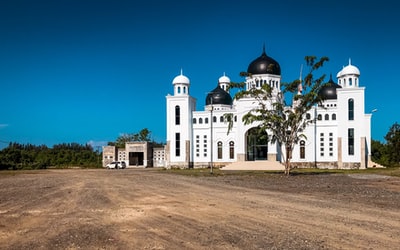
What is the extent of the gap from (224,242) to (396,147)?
5571cm

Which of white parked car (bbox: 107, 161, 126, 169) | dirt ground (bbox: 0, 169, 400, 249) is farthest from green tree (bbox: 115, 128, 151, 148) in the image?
dirt ground (bbox: 0, 169, 400, 249)

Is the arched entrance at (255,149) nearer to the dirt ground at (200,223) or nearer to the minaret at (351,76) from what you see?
the minaret at (351,76)

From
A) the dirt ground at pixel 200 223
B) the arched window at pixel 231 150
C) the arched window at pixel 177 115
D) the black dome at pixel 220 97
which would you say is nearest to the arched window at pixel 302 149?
the arched window at pixel 231 150

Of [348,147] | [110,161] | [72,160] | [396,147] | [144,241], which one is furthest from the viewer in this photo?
[72,160]

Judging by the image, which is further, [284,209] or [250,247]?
[284,209]

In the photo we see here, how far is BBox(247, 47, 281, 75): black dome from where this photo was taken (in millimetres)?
55638

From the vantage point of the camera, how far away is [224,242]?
8.38m

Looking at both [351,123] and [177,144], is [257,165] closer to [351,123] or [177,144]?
[177,144]

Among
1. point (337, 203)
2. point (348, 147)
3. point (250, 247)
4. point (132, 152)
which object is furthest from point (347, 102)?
point (250, 247)

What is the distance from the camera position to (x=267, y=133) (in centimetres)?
5369

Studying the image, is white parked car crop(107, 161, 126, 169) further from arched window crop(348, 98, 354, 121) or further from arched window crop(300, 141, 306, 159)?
arched window crop(348, 98, 354, 121)

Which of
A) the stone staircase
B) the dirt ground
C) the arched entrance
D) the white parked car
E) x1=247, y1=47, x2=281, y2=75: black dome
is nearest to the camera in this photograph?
the dirt ground

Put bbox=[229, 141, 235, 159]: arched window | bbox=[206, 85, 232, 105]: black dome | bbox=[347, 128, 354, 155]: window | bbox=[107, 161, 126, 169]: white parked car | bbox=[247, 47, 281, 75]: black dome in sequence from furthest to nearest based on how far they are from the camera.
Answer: bbox=[206, 85, 232, 105]: black dome → bbox=[107, 161, 126, 169]: white parked car → bbox=[229, 141, 235, 159]: arched window → bbox=[247, 47, 281, 75]: black dome → bbox=[347, 128, 354, 155]: window

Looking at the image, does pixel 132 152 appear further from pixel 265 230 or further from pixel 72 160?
pixel 265 230
